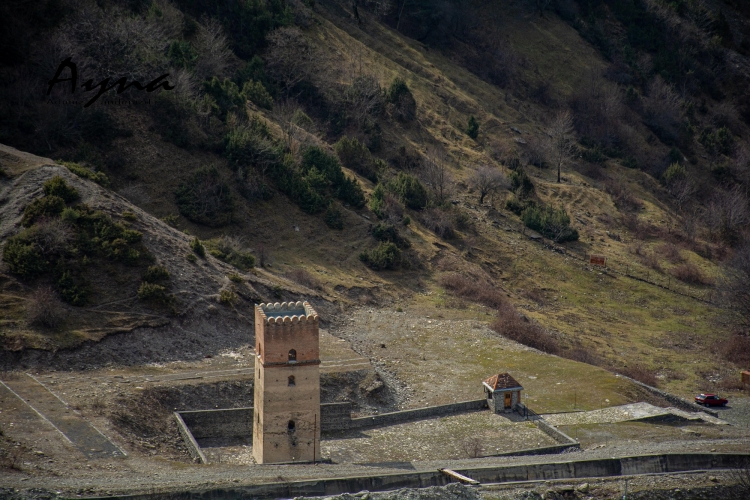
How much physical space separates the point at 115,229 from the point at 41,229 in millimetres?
3742

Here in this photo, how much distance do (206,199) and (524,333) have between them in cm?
2046

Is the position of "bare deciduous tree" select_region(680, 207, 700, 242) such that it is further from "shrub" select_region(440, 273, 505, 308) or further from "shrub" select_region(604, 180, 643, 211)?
"shrub" select_region(440, 273, 505, 308)

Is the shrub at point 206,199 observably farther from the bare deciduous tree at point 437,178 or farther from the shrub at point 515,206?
the shrub at point 515,206

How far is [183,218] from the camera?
58.6 metres

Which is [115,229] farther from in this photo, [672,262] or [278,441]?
[672,262]

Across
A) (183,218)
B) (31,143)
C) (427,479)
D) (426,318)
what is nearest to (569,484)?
(427,479)

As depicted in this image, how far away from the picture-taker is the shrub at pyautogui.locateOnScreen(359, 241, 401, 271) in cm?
6188

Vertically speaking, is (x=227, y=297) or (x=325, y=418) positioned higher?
(x=227, y=297)

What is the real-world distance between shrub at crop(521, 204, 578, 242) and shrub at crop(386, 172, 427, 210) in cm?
836

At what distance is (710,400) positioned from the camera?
49.4 meters

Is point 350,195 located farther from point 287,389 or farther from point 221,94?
point 287,389

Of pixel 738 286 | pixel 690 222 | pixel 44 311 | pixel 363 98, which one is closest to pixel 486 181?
pixel 363 98

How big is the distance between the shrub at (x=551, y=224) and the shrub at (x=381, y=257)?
14507mm

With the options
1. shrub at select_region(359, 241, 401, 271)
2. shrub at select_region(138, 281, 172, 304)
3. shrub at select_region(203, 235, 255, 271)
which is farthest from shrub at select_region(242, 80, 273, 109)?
shrub at select_region(138, 281, 172, 304)
